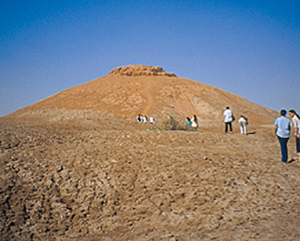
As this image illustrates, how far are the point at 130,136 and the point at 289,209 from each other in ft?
21.0

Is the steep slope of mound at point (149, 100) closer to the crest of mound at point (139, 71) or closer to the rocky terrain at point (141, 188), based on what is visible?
the crest of mound at point (139, 71)

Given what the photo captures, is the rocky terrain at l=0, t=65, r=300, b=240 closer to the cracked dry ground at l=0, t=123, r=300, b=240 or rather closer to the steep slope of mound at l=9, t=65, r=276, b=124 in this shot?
the cracked dry ground at l=0, t=123, r=300, b=240

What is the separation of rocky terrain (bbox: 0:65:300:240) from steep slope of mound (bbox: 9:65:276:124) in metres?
16.6

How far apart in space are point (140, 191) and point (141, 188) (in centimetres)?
13

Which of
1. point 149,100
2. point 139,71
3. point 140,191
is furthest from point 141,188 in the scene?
point 139,71

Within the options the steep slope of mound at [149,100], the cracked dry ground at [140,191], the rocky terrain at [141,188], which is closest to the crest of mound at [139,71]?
the steep slope of mound at [149,100]

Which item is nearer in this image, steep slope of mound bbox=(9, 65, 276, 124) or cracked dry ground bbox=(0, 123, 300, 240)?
cracked dry ground bbox=(0, 123, 300, 240)

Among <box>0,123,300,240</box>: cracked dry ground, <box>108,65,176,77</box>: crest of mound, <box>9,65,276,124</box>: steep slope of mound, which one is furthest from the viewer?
<box>108,65,176,77</box>: crest of mound

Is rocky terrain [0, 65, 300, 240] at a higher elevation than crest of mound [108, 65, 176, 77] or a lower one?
lower

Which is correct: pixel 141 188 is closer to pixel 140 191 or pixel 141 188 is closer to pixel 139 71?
pixel 140 191

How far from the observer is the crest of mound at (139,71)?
39.8m

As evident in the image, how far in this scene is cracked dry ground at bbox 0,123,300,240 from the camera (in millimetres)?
5805

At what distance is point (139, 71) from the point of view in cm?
4003

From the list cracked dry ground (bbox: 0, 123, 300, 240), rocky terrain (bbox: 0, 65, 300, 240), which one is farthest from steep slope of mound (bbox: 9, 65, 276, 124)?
cracked dry ground (bbox: 0, 123, 300, 240)
